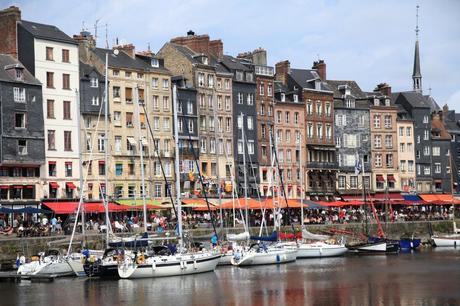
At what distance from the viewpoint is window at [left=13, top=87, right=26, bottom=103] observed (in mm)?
81750

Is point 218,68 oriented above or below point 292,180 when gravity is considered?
above

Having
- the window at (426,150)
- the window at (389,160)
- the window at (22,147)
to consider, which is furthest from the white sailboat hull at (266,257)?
the window at (426,150)

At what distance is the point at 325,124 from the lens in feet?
373

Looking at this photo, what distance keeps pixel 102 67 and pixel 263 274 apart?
32929 mm

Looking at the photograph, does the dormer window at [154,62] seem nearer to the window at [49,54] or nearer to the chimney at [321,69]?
the window at [49,54]

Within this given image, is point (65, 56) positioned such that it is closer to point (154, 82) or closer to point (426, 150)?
point (154, 82)

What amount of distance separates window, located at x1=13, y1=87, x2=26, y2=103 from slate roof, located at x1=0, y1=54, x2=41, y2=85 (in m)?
0.69

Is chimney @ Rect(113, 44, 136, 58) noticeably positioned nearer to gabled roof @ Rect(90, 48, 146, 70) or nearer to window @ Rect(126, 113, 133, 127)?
gabled roof @ Rect(90, 48, 146, 70)

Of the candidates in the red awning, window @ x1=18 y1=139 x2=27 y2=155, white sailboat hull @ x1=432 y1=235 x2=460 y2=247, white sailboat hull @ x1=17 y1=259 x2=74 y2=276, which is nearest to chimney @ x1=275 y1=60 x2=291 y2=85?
white sailboat hull @ x1=432 y1=235 x2=460 y2=247

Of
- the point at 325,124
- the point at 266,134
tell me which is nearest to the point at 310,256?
the point at 266,134

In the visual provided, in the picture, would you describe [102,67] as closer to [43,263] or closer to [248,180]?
[248,180]

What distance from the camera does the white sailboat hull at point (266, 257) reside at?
69.8 metres

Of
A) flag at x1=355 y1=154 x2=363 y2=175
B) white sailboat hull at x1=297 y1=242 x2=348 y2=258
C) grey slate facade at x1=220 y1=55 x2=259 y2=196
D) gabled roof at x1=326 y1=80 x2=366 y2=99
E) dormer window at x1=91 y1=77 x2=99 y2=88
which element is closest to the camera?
white sailboat hull at x1=297 y1=242 x2=348 y2=258

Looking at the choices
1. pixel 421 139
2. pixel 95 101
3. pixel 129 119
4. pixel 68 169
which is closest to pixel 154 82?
pixel 129 119
